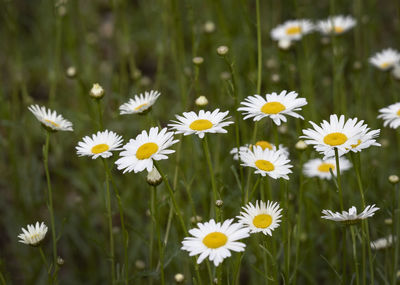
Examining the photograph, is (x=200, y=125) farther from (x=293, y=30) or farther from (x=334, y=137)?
(x=293, y=30)

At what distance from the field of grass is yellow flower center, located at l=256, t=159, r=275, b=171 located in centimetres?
5

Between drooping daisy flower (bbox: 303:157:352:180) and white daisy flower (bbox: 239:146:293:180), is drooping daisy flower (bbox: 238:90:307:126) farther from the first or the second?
drooping daisy flower (bbox: 303:157:352:180)

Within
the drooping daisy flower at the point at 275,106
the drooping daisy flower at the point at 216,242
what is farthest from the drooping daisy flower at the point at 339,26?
the drooping daisy flower at the point at 216,242

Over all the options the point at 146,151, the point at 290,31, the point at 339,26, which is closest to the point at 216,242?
the point at 146,151

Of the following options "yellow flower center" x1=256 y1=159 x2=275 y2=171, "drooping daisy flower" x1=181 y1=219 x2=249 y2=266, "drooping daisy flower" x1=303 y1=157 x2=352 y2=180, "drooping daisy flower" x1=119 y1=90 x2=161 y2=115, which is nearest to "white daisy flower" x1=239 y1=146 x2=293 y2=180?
"yellow flower center" x1=256 y1=159 x2=275 y2=171

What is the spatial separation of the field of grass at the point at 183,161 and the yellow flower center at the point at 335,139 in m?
0.13

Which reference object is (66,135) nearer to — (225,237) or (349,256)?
(349,256)

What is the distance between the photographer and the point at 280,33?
298cm

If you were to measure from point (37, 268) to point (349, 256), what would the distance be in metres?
1.38

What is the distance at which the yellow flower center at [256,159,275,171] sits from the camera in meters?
1.56

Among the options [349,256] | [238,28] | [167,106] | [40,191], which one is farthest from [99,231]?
[238,28]

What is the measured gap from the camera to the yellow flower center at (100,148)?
5.27 ft

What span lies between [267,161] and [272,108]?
0.55 feet

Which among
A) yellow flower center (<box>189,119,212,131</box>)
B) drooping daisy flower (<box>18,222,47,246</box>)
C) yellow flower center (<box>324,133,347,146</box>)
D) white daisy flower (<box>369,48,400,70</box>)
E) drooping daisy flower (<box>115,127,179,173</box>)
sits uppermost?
white daisy flower (<box>369,48,400,70</box>)
